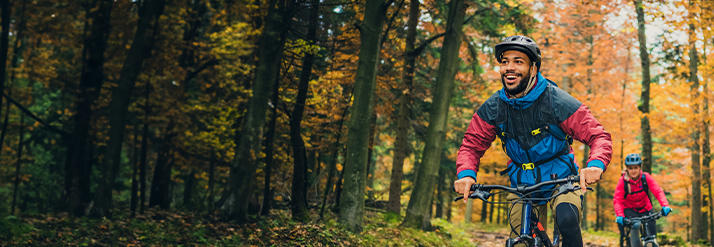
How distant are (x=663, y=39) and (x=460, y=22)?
30.8 ft

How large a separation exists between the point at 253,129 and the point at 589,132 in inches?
349

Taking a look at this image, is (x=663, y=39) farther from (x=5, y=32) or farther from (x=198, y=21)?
(x=5, y=32)

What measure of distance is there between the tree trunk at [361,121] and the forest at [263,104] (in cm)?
3

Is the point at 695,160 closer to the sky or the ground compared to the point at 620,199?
closer to the sky

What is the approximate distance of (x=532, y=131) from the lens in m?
3.53

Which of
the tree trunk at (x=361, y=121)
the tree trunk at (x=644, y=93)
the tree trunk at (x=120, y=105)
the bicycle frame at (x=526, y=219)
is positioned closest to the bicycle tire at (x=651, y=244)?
the tree trunk at (x=361, y=121)

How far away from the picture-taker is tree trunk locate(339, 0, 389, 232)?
9.96 meters

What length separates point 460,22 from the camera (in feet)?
45.0

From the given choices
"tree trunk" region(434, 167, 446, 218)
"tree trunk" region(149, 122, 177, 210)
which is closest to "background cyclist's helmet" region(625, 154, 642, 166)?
"tree trunk" region(149, 122, 177, 210)

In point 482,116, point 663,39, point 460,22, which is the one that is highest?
point 663,39

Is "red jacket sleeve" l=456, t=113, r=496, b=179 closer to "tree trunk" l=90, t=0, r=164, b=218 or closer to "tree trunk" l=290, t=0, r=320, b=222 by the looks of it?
"tree trunk" l=290, t=0, r=320, b=222

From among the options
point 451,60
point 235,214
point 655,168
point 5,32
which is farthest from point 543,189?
point 655,168

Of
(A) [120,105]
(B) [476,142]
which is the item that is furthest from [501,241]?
(B) [476,142]

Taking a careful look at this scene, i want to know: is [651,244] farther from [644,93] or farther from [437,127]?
[644,93]
